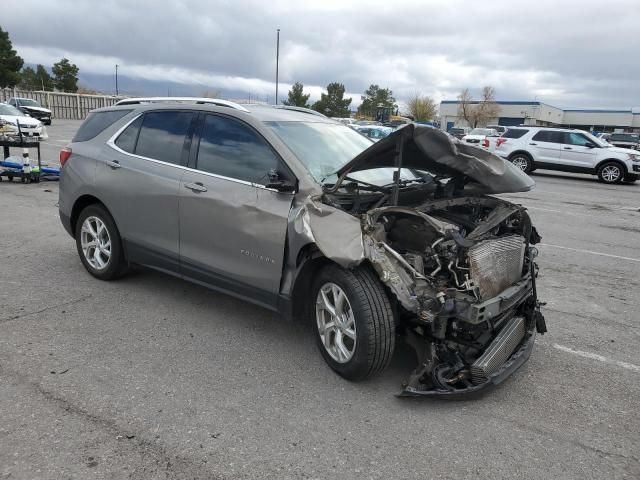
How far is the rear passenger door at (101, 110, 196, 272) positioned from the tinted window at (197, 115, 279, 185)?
0.22 m

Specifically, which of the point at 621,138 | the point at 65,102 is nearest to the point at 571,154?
the point at 621,138

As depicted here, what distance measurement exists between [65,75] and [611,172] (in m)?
59.1

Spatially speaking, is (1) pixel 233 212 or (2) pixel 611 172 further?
(2) pixel 611 172

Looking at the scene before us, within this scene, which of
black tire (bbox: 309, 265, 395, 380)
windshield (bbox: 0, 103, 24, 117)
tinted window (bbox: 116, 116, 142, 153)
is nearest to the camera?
black tire (bbox: 309, 265, 395, 380)

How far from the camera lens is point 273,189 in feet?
12.4

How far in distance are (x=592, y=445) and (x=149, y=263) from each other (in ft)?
12.1

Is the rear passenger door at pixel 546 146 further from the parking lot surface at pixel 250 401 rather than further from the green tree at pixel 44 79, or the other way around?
the green tree at pixel 44 79

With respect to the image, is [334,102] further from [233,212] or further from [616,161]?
[233,212]

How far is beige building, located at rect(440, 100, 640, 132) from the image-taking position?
91.0 metres

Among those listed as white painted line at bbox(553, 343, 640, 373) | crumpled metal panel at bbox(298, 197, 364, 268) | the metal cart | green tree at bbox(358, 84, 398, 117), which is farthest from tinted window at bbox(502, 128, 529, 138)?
green tree at bbox(358, 84, 398, 117)

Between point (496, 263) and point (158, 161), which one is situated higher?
point (158, 161)

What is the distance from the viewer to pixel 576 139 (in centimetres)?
1834

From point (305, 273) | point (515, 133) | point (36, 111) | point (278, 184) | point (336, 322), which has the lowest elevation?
point (336, 322)

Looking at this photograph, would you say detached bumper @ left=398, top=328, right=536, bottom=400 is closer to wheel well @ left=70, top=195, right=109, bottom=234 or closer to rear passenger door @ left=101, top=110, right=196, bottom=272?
rear passenger door @ left=101, top=110, right=196, bottom=272
